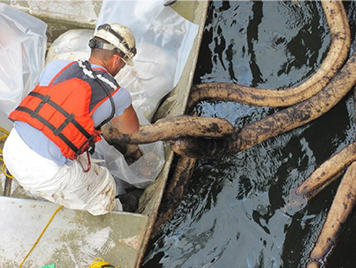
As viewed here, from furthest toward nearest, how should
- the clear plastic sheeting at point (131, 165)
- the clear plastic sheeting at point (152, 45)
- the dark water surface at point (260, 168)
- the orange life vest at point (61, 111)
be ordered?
the clear plastic sheeting at point (152, 45) < the dark water surface at point (260, 168) < the clear plastic sheeting at point (131, 165) < the orange life vest at point (61, 111)

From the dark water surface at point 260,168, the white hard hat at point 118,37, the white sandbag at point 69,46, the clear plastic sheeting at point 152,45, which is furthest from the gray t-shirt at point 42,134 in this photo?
the dark water surface at point 260,168

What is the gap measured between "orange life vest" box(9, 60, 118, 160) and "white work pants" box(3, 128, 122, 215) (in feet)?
0.68

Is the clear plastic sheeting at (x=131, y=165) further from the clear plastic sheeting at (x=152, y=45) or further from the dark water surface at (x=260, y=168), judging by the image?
the dark water surface at (x=260, y=168)

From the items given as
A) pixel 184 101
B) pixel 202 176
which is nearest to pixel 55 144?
pixel 184 101

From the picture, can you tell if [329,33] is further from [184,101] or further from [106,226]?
[106,226]

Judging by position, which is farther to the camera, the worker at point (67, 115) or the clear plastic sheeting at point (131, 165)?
the clear plastic sheeting at point (131, 165)

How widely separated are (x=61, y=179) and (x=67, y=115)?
1.81 ft

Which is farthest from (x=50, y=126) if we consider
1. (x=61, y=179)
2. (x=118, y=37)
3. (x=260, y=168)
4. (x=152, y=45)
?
(x=260, y=168)

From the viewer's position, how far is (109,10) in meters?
4.45

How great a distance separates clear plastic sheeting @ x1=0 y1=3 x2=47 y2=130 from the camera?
387cm

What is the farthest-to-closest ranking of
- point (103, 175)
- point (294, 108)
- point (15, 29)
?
point (294, 108)
point (15, 29)
point (103, 175)

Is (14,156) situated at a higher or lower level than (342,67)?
lower

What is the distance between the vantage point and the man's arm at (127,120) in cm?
290

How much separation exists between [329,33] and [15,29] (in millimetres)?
3811
